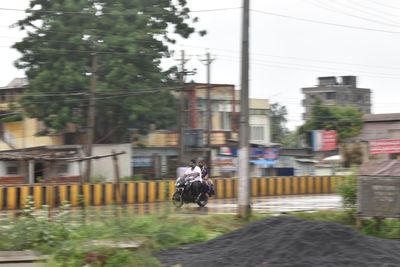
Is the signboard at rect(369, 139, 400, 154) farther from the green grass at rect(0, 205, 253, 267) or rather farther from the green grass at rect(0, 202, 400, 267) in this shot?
the green grass at rect(0, 205, 253, 267)

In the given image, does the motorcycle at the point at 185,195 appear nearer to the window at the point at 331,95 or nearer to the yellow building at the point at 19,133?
the yellow building at the point at 19,133

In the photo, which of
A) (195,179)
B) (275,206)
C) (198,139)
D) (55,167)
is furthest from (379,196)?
(198,139)

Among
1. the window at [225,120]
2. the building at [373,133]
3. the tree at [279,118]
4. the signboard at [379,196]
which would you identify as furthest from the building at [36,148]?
the tree at [279,118]

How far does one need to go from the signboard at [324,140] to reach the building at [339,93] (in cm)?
4110

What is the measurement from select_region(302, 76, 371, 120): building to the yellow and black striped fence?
56.5 metres

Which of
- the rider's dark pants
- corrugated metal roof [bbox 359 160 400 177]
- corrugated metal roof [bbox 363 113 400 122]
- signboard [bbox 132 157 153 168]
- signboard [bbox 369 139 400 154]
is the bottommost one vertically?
the rider's dark pants

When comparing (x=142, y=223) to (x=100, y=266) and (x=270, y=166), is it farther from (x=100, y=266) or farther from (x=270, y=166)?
(x=270, y=166)

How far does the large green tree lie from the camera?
117 ft

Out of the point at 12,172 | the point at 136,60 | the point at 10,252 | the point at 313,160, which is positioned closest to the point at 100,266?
the point at 10,252

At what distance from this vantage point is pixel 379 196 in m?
14.8

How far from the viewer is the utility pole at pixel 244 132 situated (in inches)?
679

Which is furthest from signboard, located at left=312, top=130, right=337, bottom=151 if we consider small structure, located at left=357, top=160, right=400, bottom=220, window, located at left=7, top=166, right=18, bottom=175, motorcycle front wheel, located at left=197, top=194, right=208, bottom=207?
small structure, located at left=357, top=160, right=400, bottom=220

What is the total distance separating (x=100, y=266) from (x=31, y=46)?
2886 centimetres

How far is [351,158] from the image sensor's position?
4112 centimetres
